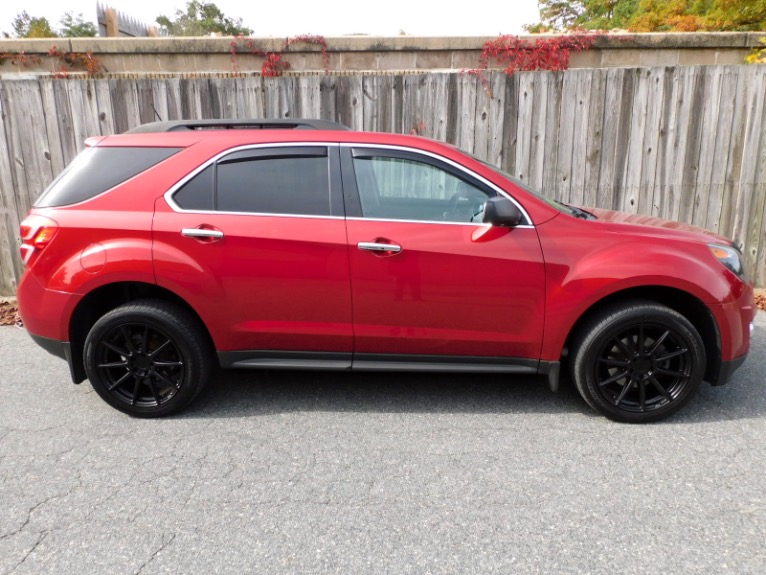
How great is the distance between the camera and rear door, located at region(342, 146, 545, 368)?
346 cm

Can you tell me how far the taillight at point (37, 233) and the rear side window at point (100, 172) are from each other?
12 centimetres

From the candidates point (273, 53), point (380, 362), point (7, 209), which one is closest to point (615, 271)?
point (380, 362)

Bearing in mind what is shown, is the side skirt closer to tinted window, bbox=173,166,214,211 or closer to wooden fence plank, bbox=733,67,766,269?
tinted window, bbox=173,166,214,211

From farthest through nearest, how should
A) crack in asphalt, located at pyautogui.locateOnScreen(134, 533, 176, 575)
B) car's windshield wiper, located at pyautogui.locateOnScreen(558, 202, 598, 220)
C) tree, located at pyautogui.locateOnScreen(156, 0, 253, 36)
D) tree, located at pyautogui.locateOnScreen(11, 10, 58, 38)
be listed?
1. tree, located at pyautogui.locateOnScreen(156, 0, 253, 36)
2. tree, located at pyautogui.locateOnScreen(11, 10, 58, 38)
3. car's windshield wiper, located at pyautogui.locateOnScreen(558, 202, 598, 220)
4. crack in asphalt, located at pyautogui.locateOnScreen(134, 533, 176, 575)

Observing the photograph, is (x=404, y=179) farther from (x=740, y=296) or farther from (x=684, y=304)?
(x=740, y=296)

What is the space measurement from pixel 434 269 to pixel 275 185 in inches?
43.9

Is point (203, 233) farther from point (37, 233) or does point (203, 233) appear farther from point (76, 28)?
point (76, 28)

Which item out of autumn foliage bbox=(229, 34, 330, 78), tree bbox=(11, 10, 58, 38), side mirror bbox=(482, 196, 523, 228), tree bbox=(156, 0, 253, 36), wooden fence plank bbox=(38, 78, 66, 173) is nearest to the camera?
side mirror bbox=(482, 196, 523, 228)

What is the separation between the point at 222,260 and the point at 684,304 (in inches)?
113

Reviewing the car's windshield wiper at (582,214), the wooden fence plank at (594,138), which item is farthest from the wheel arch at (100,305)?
the wooden fence plank at (594,138)

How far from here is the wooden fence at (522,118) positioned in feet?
19.0

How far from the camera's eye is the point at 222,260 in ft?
11.5

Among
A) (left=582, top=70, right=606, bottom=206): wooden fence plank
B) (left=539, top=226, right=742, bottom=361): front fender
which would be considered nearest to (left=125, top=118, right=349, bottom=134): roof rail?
(left=539, top=226, right=742, bottom=361): front fender

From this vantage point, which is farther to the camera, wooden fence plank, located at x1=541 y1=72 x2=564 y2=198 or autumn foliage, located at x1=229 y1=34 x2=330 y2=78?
autumn foliage, located at x1=229 y1=34 x2=330 y2=78
